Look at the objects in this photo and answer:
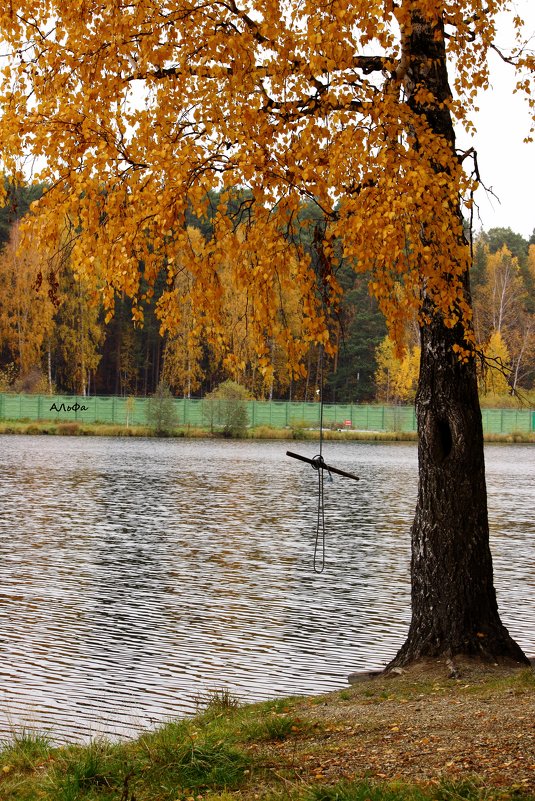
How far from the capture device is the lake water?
34.4 feet

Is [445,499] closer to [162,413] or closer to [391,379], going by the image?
[162,413]

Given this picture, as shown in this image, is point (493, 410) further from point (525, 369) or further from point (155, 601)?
point (155, 601)

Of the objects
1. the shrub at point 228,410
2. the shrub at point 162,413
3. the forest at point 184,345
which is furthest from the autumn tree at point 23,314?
the shrub at point 228,410

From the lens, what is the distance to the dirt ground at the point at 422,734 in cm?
613

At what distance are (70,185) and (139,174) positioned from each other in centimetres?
57

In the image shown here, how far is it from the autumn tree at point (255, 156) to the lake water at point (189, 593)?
106 inches

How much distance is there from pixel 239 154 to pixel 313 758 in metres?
4.34

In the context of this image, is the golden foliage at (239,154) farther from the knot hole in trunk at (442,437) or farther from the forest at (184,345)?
the forest at (184,345)

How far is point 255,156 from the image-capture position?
27.4ft

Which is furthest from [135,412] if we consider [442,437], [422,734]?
[422,734]

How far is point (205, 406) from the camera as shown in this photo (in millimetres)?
77312

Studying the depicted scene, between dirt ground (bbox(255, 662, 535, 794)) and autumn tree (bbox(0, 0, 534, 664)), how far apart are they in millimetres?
1399

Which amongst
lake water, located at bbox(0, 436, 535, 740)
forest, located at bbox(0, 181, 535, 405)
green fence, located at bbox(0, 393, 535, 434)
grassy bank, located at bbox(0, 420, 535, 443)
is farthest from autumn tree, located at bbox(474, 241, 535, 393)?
lake water, located at bbox(0, 436, 535, 740)

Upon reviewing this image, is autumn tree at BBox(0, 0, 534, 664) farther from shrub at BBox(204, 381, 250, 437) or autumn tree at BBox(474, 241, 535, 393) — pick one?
autumn tree at BBox(474, 241, 535, 393)
